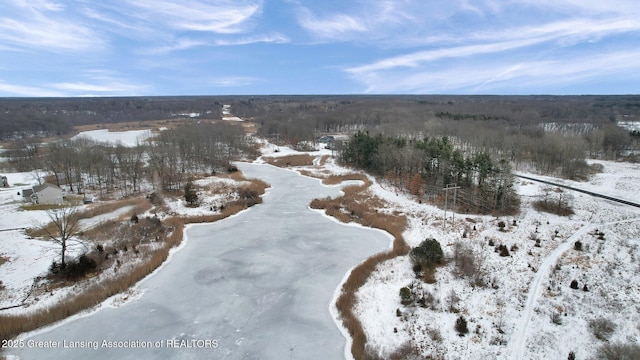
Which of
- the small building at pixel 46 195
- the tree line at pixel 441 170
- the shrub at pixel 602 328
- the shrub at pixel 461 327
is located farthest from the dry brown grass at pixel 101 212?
the shrub at pixel 602 328

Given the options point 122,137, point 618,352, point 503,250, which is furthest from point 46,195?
point 122,137

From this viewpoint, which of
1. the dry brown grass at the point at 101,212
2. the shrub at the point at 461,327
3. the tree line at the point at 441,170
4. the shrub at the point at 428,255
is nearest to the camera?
the shrub at the point at 461,327

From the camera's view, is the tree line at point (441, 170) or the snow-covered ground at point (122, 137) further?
the snow-covered ground at point (122, 137)

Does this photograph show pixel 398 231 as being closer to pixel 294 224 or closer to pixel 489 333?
pixel 294 224

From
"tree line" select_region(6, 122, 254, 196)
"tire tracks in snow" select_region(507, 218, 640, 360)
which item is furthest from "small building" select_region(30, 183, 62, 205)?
"tire tracks in snow" select_region(507, 218, 640, 360)

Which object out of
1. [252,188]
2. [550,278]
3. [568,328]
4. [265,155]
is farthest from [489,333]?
[265,155]

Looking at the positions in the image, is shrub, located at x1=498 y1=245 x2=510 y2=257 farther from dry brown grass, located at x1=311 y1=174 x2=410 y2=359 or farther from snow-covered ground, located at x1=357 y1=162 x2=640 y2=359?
dry brown grass, located at x1=311 y1=174 x2=410 y2=359

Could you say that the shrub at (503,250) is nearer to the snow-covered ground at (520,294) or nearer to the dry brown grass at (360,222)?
the snow-covered ground at (520,294)
